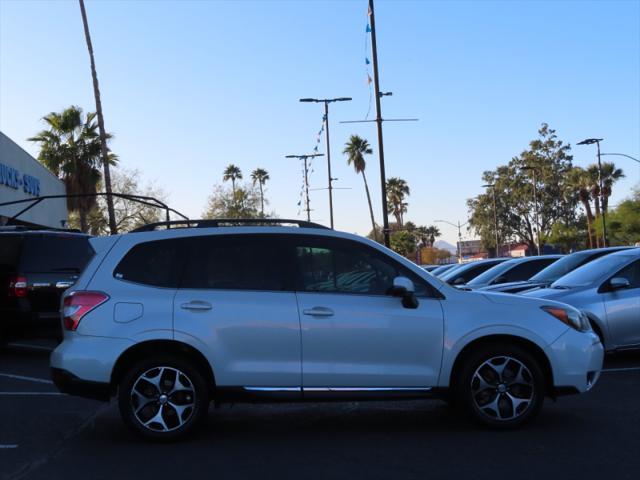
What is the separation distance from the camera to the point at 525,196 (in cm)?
8600

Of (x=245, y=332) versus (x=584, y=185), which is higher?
(x=584, y=185)

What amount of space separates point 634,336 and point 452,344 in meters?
4.73

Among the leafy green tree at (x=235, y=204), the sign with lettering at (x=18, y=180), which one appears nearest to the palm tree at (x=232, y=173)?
the leafy green tree at (x=235, y=204)

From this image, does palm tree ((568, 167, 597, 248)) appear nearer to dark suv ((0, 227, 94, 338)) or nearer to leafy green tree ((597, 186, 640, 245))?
leafy green tree ((597, 186, 640, 245))

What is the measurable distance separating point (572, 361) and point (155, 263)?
355 centimetres

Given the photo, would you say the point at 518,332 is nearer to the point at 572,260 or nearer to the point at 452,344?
the point at 452,344

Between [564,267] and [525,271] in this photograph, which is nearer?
[564,267]

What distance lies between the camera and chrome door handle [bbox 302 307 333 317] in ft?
21.9

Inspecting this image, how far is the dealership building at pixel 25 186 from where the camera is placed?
27.9m

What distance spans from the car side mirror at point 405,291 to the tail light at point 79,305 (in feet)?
7.63

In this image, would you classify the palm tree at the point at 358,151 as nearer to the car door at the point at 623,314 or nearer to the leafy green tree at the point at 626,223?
the leafy green tree at the point at 626,223

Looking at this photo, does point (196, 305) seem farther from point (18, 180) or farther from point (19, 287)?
point (18, 180)

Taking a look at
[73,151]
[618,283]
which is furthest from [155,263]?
[73,151]

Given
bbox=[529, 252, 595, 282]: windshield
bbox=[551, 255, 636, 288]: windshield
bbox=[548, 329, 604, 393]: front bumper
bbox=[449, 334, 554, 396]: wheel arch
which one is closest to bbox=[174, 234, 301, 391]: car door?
bbox=[449, 334, 554, 396]: wheel arch
